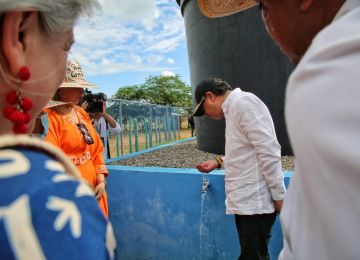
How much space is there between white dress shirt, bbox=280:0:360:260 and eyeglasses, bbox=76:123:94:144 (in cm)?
220

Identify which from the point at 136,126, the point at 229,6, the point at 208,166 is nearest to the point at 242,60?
the point at 229,6

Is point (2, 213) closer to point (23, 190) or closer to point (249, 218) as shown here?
point (23, 190)

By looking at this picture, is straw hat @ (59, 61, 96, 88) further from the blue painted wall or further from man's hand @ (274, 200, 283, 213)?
man's hand @ (274, 200, 283, 213)

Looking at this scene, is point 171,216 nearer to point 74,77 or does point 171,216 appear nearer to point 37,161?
point 74,77

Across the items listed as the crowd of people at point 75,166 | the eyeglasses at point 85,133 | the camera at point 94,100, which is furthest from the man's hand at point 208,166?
the camera at point 94,100

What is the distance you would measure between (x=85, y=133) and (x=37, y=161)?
6.97ft

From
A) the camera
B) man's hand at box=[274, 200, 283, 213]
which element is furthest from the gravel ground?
man's hand at box=[274, 200, 283, 213]

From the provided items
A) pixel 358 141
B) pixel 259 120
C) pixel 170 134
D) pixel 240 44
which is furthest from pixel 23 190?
pixel 170 134

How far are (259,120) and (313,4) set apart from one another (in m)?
1.48

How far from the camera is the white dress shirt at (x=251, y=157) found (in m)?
2.30

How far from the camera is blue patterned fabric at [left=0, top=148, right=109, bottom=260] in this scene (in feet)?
1.74

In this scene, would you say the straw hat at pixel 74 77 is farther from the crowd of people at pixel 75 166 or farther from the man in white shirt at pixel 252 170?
the crowd of people at pixel 75 166

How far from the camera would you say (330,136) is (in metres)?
0.56

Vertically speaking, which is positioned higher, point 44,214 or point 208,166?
point 44,214
